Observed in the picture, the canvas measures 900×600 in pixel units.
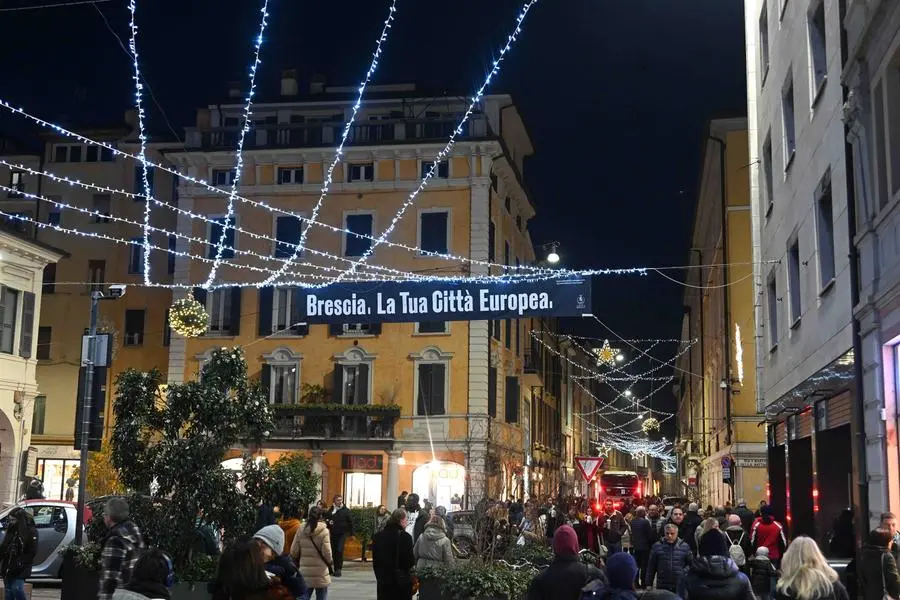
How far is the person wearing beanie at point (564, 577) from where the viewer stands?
7.66m

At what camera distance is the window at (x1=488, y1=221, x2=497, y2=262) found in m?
40.0

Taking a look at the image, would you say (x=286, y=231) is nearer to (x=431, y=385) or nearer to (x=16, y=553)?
(x=431, y=385)

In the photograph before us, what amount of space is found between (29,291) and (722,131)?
23.6 meters

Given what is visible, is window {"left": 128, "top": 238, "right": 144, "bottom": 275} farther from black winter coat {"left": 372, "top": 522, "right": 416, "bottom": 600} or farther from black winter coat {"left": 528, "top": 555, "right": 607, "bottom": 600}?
black winter coat {"left": 528, "top": 555, "right": 607, "bottom": 600}

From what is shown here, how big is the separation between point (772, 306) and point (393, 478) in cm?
1909

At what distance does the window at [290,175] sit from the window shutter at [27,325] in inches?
472

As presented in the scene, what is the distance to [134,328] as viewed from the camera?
4422 cm

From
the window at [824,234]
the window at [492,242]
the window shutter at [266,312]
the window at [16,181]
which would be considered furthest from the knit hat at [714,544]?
the window at [16,181]

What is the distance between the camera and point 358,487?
127 feet

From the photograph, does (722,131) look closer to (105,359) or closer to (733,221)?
(733,221)

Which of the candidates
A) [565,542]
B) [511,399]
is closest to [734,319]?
[511,399]

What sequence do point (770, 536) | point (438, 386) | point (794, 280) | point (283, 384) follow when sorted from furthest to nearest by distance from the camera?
point (283, 384) < point (438, 386) < point (794, 280) < point (770, 536)

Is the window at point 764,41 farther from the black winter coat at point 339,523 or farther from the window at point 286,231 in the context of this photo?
the window at point 286,231

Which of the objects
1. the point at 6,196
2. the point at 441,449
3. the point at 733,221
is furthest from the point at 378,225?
the point at 6,196
